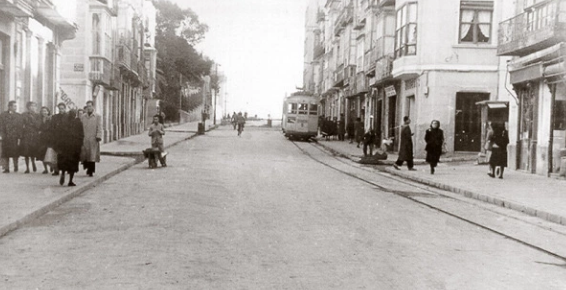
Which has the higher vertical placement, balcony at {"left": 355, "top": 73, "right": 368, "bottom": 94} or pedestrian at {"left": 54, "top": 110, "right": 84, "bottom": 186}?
balcony at {"left": 355, "top": 73, "right": 368, "bottom": 94}

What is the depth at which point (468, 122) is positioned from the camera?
30.6 m

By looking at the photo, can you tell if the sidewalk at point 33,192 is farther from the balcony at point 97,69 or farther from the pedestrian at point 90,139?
the balcony at point 97,69

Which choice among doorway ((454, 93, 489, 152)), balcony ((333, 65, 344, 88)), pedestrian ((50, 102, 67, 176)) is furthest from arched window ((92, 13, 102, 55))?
balcony ((333, 65, 344, 88))

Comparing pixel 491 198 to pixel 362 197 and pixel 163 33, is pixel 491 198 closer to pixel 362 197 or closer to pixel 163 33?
pixel 362 197

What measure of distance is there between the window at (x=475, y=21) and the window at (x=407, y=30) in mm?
2109

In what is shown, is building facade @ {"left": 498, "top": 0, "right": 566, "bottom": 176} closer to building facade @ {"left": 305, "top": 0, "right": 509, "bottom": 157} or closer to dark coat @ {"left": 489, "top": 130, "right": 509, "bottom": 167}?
dark coat @ {"left": 489, "top": 130, "right": 509, "bottom": 167}

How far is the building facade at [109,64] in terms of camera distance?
109 feet

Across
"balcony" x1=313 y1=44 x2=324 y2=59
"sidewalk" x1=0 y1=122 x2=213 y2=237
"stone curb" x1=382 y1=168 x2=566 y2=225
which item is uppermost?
"balcony" x1=313 y1=44 x2=324 y2=59

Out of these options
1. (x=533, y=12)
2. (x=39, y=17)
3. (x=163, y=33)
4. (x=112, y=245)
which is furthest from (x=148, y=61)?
(x=112, y=245)

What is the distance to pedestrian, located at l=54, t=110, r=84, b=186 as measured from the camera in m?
14.5

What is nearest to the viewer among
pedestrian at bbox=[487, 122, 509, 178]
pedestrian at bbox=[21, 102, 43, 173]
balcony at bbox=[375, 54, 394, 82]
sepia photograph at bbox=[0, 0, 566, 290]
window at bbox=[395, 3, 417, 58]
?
sepia photograph at bbox=[0, 0, 566, 290]

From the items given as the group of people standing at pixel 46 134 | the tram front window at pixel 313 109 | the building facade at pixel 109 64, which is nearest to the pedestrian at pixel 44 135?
the group of people standing at pixel 46 134

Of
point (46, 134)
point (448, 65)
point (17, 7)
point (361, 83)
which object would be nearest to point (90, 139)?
point (46, 134)

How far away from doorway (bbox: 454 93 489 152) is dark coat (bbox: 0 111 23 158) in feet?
60.8
